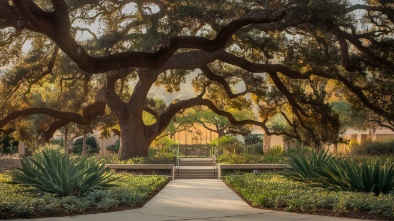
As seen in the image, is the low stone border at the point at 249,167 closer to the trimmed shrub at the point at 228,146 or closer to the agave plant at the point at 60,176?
the trimmed shrub at the point at 228,146

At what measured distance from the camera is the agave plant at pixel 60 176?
14.9 m

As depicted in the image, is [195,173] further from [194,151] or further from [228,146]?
[194,151]

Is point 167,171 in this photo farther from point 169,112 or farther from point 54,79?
point 54,79

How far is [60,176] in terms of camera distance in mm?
14953

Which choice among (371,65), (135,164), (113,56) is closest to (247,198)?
(113,56)

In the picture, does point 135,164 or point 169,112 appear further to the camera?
point 169,112

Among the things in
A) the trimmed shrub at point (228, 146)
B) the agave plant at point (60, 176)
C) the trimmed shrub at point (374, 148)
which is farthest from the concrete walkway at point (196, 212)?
the trimmed shrub at point (374, 148)

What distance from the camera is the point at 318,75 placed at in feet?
111

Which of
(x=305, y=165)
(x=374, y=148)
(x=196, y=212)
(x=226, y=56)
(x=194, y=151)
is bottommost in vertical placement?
(x=196, y=212)

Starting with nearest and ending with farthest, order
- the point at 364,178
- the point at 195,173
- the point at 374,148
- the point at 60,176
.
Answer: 1. the point at 60,176
2. the point at 364,178
3. the point at 195,173
4. the point at 374,148

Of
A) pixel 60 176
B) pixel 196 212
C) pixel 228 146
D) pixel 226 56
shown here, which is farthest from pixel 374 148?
pixel 60 176

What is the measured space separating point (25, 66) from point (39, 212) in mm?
21543

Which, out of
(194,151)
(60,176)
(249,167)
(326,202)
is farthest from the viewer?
(194,151)

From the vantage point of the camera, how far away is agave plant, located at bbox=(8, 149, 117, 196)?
1488 centimetres
